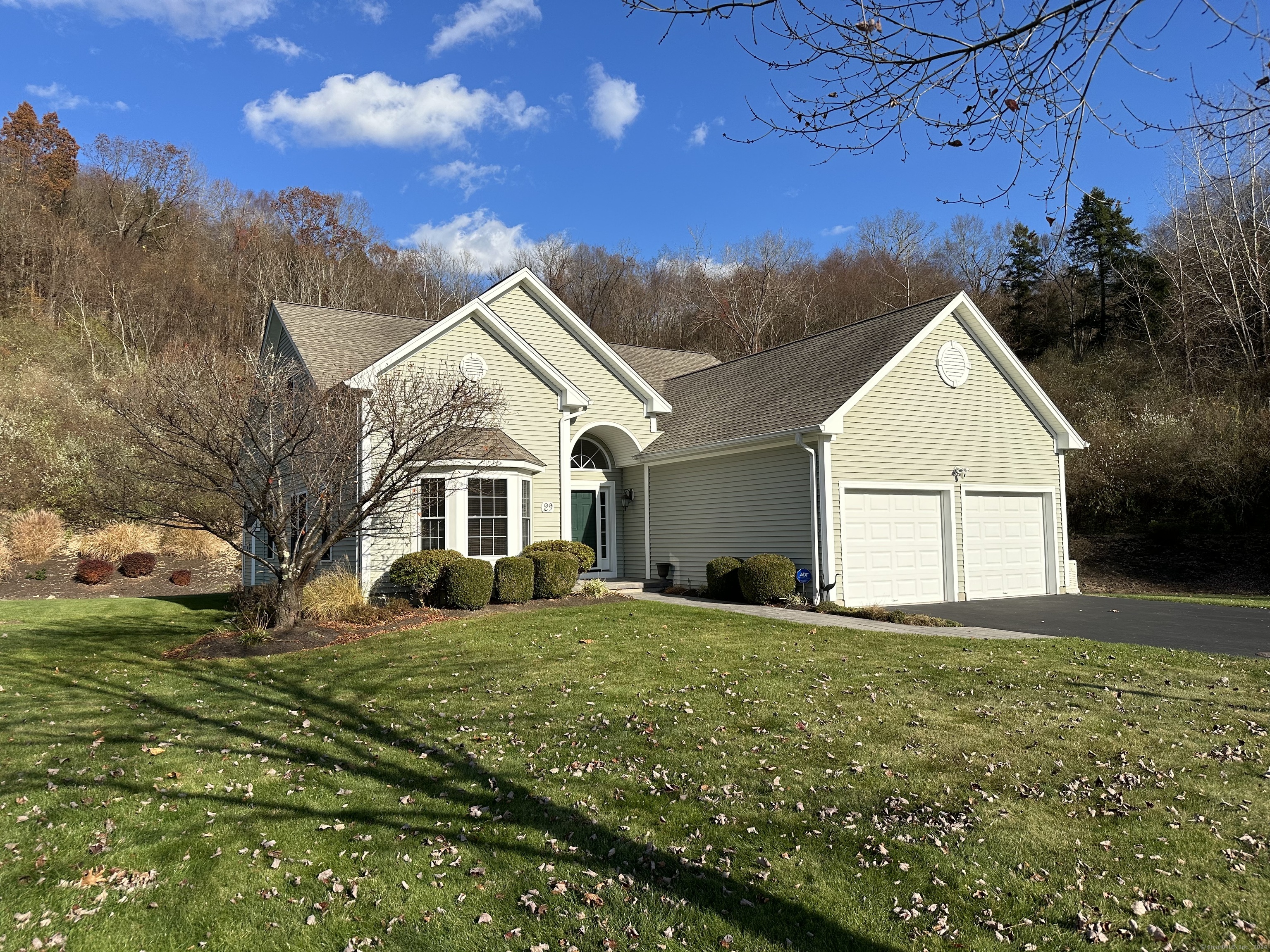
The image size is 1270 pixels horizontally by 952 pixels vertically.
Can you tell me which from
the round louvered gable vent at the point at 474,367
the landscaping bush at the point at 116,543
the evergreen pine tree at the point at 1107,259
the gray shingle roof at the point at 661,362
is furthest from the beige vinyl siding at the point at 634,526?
the evergreen pine tree at the point at 1107,259

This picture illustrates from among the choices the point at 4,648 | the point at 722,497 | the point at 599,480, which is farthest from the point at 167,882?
the point at 599,480

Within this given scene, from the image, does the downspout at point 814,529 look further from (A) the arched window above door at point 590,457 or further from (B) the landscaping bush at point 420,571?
(B) the landscaping bush at point 420,571

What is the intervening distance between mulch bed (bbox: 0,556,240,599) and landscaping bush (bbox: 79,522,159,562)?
51 centimetres

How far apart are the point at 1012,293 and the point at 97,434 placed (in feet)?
125

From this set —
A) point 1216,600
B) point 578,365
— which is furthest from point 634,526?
point 1216,600

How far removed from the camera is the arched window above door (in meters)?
20.2

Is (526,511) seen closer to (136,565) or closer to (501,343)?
(501,343)

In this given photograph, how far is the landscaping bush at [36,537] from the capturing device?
68.8ft

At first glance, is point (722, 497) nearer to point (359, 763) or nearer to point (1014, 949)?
point (359, 763)

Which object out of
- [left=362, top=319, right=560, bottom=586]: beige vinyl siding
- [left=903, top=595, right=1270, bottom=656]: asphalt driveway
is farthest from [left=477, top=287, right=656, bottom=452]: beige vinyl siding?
[left=903, top=595, right=1270, bottom=656]: asphalt driveway

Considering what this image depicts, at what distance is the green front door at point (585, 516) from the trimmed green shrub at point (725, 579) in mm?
4194

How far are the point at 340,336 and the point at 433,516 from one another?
6.33 meters

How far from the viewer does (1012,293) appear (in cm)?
3697

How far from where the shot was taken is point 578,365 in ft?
63.7
